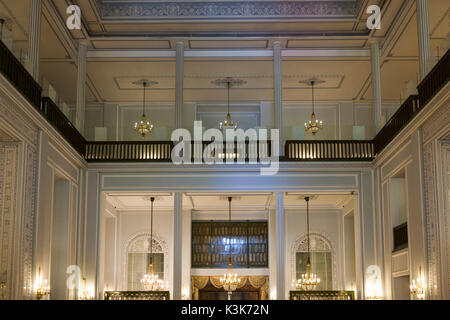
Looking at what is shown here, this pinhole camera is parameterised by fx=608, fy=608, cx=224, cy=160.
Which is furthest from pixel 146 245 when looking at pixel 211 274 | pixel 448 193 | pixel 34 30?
pixel 448 193

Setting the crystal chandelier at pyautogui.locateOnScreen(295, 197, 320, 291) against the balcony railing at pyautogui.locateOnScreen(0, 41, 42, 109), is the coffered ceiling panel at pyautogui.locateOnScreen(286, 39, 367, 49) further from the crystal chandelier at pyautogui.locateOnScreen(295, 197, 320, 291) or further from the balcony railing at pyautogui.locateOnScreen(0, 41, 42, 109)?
the balcony railing at pyautogui.locateOnScreen(0, 41, 42, 109)

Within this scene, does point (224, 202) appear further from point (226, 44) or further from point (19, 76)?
point (19, 76)

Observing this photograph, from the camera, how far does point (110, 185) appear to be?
18.0 meters

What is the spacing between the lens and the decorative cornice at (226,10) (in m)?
17.5

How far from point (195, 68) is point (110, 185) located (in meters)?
4.97

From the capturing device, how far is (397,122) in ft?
50.3

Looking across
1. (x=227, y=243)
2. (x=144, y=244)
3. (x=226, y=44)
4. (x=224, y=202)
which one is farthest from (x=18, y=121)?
(x=227, y=243)

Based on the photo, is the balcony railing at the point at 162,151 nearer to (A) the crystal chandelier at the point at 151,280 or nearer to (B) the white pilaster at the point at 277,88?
(B) the white pilaster at the point at 277,88

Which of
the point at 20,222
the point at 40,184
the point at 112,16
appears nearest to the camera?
the point at 20,222

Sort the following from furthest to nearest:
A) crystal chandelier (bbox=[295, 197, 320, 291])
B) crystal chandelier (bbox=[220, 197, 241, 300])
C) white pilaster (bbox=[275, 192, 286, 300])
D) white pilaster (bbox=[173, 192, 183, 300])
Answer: crystal chandelier (bbox=[295, 197, 320, 291]) → crystal chandelier (bbox=[220, 197, 241, 300]) → white pilaster (bbox=[173, 192, 183, 300]) → white pilaster (bbox=[275, 192, 286, 300])

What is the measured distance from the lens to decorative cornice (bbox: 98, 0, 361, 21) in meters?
17.5

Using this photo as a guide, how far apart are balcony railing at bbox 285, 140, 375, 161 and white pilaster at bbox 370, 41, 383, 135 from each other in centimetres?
66

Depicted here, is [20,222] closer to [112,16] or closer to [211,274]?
[112,16]

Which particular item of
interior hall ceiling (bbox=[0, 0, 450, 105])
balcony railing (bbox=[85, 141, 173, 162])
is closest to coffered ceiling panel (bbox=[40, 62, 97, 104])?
interior hall ceiling (bbox=[0, 0, 450, 105])
